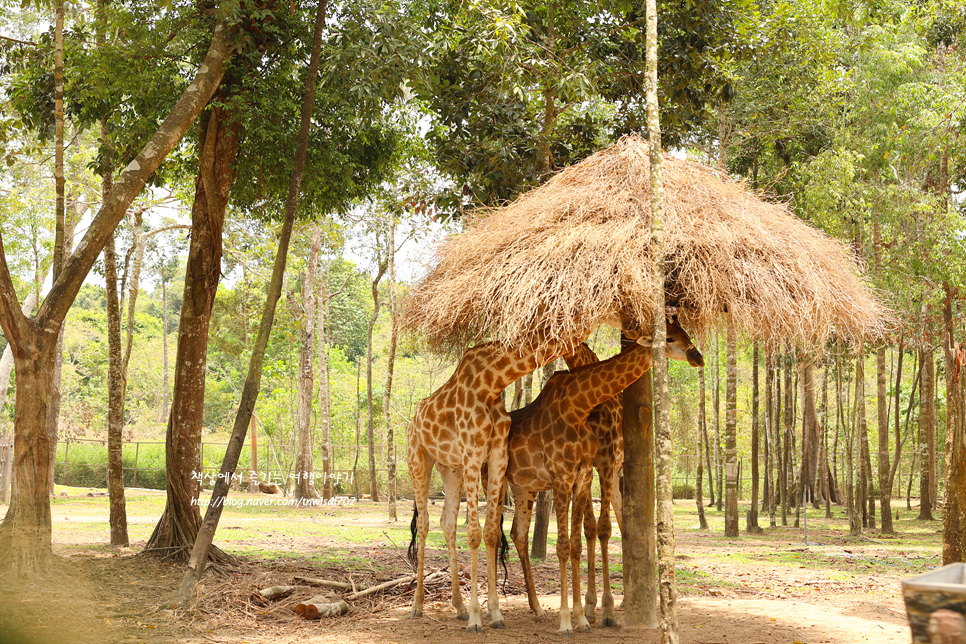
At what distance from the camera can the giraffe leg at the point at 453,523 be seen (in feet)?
23.0

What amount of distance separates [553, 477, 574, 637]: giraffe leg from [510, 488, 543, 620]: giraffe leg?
1.57 ft

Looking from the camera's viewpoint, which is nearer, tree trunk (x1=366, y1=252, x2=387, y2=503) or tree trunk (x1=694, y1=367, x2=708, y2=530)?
tree trunk (x1=694, y1=367, x2=708, y2=530)

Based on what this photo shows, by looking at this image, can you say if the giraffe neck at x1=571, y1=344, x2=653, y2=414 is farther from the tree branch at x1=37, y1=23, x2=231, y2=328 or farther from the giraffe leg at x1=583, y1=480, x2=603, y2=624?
the tree branch at x1=37, y1=23, x2=231, y2=328

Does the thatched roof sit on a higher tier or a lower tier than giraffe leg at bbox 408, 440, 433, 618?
higher

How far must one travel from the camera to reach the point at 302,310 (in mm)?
23359

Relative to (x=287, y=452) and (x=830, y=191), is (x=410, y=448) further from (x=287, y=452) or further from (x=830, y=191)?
(x=287, y=452)

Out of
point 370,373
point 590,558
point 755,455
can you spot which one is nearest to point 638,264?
point 590,558

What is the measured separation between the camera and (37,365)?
7.42 m

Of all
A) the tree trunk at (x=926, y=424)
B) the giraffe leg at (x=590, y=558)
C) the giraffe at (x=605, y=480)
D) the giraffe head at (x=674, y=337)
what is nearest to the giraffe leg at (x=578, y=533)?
the giraffe leg at (x=590, y=558)

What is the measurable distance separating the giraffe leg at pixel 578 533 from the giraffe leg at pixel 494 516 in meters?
0.67

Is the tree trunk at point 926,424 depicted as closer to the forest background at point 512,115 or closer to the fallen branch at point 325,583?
the forest background at point 512,115

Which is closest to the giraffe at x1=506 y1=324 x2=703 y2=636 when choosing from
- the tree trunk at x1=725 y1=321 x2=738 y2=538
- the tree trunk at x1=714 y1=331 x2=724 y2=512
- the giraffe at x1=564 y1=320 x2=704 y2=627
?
the giraffe at x1=564 y1=320 x2=704 y2=627

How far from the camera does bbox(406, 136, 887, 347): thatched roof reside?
5781mm

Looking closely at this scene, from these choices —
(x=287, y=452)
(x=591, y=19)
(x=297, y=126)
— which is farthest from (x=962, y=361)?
(x=287, y=452)
